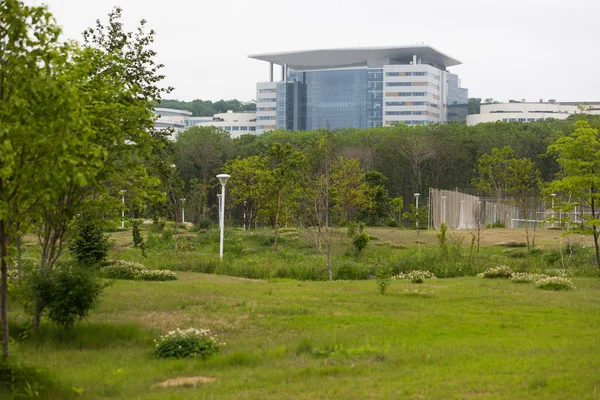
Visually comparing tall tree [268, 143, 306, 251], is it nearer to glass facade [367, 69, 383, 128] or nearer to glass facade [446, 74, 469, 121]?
glass facade [367, 69, 383, 128]

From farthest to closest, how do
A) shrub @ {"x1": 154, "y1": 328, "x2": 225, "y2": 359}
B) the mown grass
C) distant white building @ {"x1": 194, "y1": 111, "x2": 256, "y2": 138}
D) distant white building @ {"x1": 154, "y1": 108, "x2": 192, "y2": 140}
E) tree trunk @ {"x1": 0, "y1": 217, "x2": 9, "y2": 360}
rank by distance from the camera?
1. distant white building @ {"x1": 154, "y1": 108, "x2": 192, "y2": 140}
2. distant white building @ {"x1": 194, "y1": 111, "x2": 256, "y2": 138}
3. the mown grass
4. shrub @ {"x1": 154, "y1": 328, "x2": 225, "y2": 359}
5. tree trunk @ {"x1": 0, "y1": 217, "x2": 9, "y2": 360}

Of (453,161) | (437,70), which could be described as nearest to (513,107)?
(437,70)

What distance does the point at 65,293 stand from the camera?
1176 centimetres

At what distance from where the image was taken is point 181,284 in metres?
18.3

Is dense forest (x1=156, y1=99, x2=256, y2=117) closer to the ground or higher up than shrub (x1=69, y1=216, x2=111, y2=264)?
higher up

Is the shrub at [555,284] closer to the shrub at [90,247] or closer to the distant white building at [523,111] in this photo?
the shrub at [90,247]

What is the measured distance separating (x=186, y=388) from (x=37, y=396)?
5.24 ft

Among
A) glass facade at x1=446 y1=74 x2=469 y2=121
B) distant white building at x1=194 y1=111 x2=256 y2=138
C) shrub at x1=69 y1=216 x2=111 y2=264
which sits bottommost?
shrub at x1=69 y1=216 x2=111 y2=264

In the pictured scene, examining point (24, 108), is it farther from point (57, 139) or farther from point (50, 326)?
point (50, 326)

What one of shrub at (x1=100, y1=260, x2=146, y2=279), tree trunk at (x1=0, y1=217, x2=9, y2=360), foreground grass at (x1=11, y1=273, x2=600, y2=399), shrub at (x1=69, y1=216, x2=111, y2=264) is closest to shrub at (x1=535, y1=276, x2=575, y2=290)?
foreground grass at (x1=11, y1=273, x2=600, y2=399)

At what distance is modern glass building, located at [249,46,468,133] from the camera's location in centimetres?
13288

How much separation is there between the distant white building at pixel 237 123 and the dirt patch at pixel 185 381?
474 feet

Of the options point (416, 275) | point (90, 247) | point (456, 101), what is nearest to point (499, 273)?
point (416, 275)

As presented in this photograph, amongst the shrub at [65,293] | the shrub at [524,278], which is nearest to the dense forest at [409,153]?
the shrub at [524,278]
